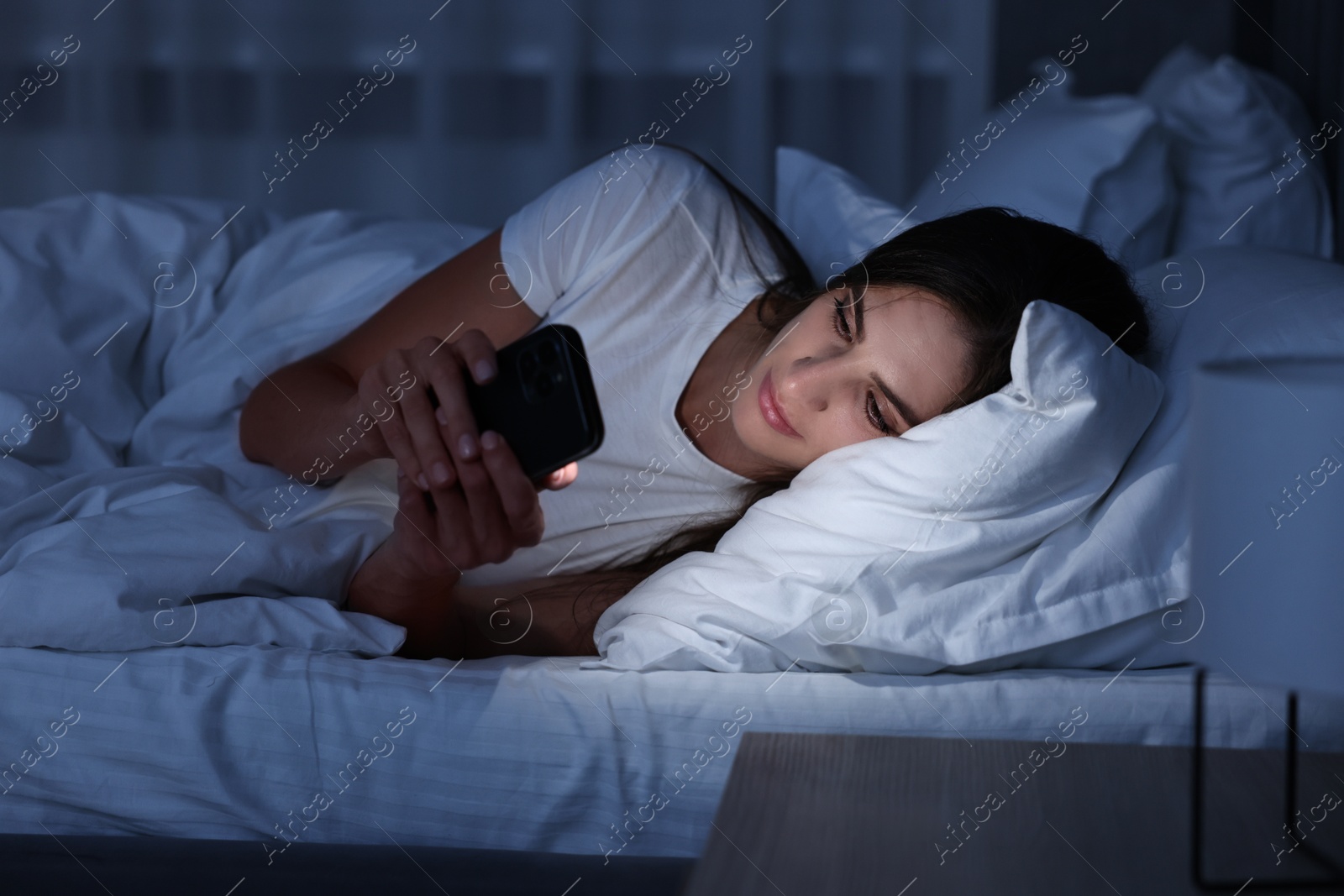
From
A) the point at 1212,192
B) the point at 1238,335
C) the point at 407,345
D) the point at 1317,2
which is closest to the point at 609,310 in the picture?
the point at 407,345

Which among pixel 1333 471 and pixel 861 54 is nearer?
pixel 1333 471

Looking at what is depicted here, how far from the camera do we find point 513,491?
75cm

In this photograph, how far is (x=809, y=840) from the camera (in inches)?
20.6

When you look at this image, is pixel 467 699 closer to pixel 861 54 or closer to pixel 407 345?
pixel 407 345

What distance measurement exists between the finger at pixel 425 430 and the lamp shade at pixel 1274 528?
0.48 metres

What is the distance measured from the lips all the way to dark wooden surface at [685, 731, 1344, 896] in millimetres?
387

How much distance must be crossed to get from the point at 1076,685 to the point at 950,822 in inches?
11.4

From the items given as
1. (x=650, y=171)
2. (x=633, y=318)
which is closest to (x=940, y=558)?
(x=633, y=318)

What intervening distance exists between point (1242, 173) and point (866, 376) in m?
0.78

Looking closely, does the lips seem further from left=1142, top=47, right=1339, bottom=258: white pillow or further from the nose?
left=1142, top=47, right=1339, bottom=258: white pillow

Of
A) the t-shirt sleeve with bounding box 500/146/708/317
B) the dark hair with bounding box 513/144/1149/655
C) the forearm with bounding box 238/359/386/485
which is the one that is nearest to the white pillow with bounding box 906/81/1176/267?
the dark hair with bounding box 513/144/1149/655

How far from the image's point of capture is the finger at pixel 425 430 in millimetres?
745

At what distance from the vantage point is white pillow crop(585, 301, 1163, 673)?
79cm

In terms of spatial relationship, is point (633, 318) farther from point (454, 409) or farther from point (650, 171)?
point (454, 409)
